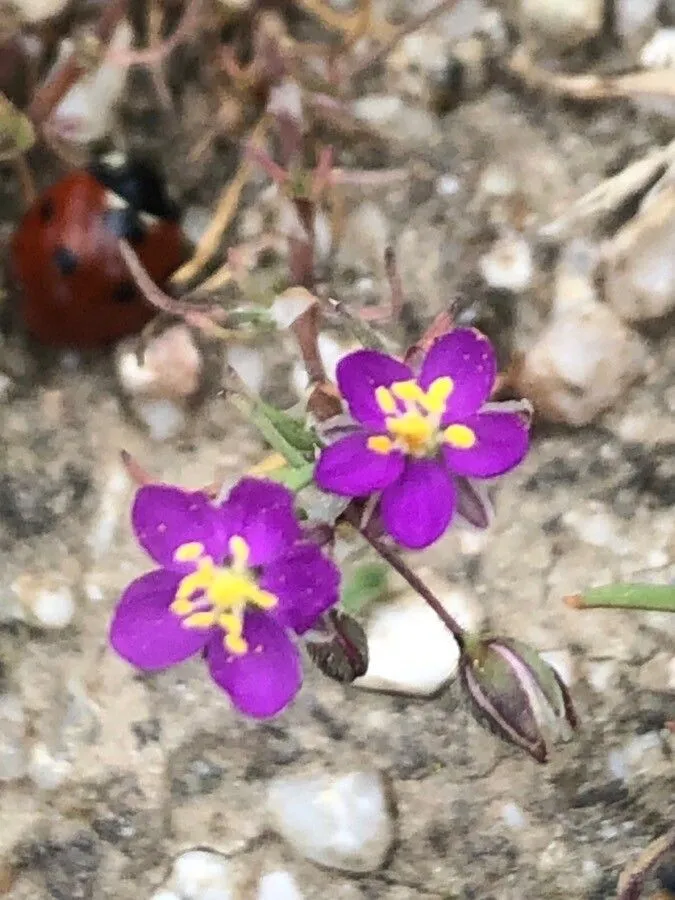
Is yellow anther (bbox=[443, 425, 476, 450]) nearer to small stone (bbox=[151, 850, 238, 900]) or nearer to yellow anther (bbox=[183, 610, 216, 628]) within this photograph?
yellow anther (bbox=[183, 610, 216, 628])

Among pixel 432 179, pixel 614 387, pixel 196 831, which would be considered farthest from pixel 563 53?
pixel 196 831

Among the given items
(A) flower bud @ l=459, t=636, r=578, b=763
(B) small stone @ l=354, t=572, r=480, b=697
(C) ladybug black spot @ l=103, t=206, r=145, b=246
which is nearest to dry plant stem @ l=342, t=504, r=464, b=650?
(A) flower bud @ l=459, t=636, r=578, b=763

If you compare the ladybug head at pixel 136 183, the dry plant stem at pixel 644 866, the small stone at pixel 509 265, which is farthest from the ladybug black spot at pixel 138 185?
the dry plant stem at pixel 644 866

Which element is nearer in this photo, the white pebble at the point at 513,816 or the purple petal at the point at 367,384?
the purple petal at the point at 367,384

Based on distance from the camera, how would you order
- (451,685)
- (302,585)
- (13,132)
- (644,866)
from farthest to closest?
(13,132), (451,685), (644,866), (302,585)

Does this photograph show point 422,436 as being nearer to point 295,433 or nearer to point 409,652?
point 295,433

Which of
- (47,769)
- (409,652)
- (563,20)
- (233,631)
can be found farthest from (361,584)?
(563,20)

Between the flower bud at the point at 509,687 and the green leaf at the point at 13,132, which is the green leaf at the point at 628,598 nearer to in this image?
the flower bud at the point at 509,687
